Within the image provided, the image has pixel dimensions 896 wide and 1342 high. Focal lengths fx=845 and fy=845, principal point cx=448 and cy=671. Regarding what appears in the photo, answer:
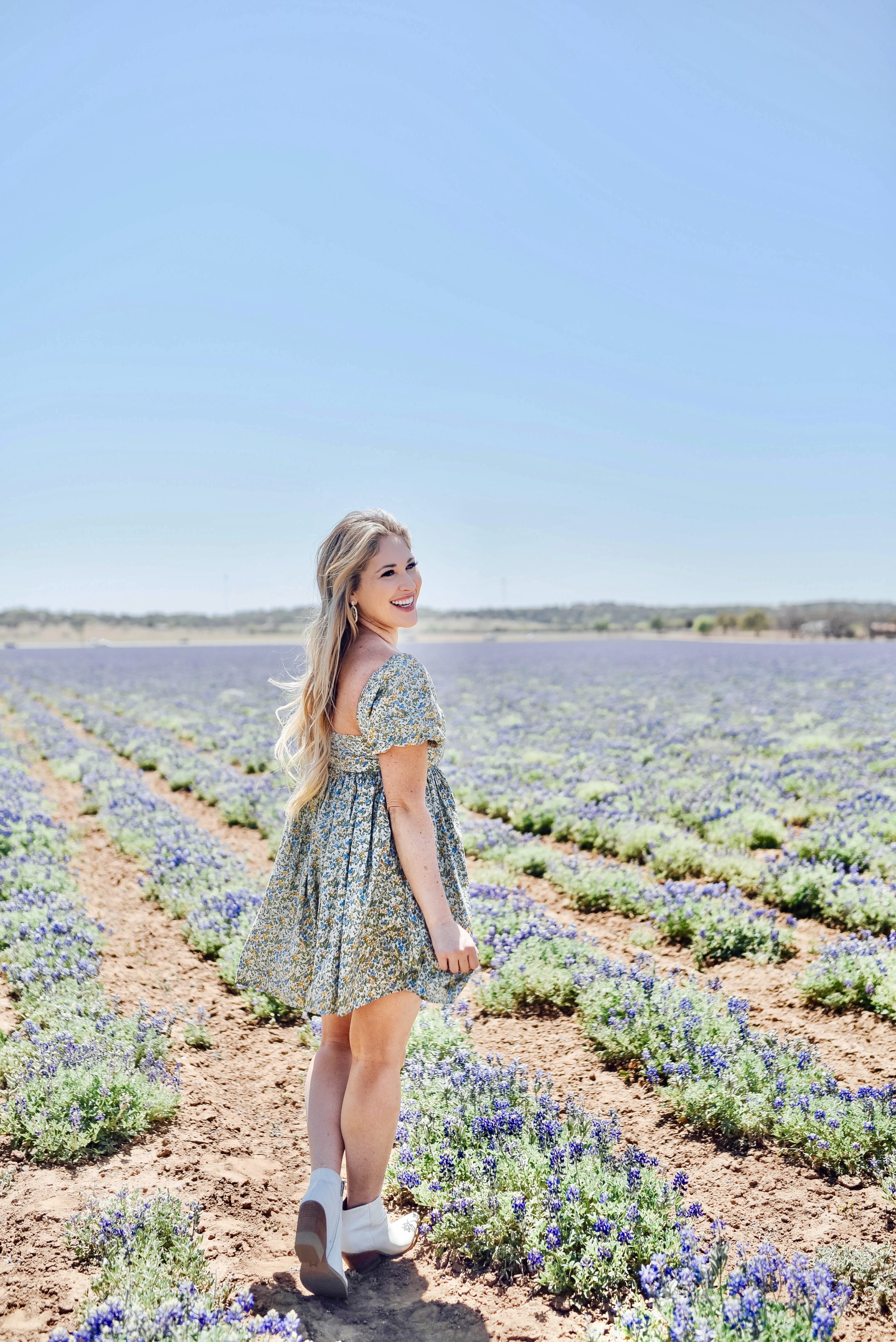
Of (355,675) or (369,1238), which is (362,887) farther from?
(369,1238)

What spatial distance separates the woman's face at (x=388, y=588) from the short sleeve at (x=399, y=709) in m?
0.23

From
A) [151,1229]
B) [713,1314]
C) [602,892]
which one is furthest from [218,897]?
[713,1314]

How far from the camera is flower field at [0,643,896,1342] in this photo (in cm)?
281

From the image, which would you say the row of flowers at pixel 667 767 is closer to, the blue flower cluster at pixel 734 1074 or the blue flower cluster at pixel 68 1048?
the blue flower cluster at pixel 734 1074

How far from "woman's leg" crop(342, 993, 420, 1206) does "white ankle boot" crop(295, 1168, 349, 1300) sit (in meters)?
0.14

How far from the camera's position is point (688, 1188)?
3256mm

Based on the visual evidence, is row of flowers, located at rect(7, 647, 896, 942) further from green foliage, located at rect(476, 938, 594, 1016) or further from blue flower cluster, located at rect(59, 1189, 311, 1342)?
blue flower cluster, located at rect(59, 1189, 311, 1342)

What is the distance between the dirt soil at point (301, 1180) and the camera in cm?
266

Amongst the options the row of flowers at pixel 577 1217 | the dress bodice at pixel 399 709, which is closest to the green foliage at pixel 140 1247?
the row of flowers at pixel 577 1217

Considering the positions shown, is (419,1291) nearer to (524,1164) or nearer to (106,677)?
(524,1164)

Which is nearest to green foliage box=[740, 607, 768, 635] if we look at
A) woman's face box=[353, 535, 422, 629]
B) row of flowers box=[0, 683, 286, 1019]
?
row of flowers box=[0, 683, 286, 1019]

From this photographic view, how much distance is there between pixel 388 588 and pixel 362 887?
1001mm

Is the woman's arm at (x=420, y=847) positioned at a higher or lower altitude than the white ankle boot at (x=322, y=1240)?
higher

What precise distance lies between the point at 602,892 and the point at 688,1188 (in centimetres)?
331
